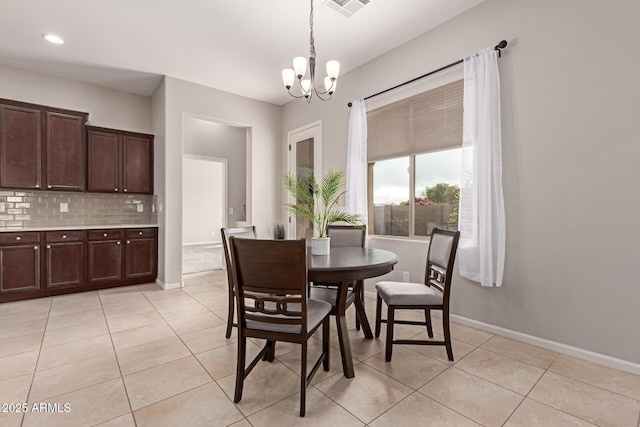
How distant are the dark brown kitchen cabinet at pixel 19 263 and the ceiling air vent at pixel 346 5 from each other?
445 cm

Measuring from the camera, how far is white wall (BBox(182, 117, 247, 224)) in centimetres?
600

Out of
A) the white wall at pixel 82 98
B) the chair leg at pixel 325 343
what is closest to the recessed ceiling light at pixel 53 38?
the white wall at pixel 82 98

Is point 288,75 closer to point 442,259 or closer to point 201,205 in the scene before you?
point 442,259

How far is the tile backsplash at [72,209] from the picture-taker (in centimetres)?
398

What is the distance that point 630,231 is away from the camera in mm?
2023

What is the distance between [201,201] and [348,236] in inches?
293

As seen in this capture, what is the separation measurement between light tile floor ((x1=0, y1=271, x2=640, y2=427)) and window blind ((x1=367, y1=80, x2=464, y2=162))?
1.97m

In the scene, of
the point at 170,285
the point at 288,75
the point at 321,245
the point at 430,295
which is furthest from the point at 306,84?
→ the point at 170,285

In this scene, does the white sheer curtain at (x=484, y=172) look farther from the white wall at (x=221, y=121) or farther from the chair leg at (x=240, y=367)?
the white wall at (x=221, y=121)

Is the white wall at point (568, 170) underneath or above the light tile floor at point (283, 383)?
above

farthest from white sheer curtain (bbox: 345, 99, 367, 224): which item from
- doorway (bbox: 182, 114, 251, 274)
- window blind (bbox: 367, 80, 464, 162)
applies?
doorway (bbox: 182, 114, 251, 274)

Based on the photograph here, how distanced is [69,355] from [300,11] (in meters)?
A: 3.61

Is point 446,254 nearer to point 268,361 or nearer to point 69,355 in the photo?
point 268,361

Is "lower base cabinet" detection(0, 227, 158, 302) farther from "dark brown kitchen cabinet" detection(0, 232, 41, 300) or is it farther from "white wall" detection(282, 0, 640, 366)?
"white wall" detection(282, 0, 640, 366)
